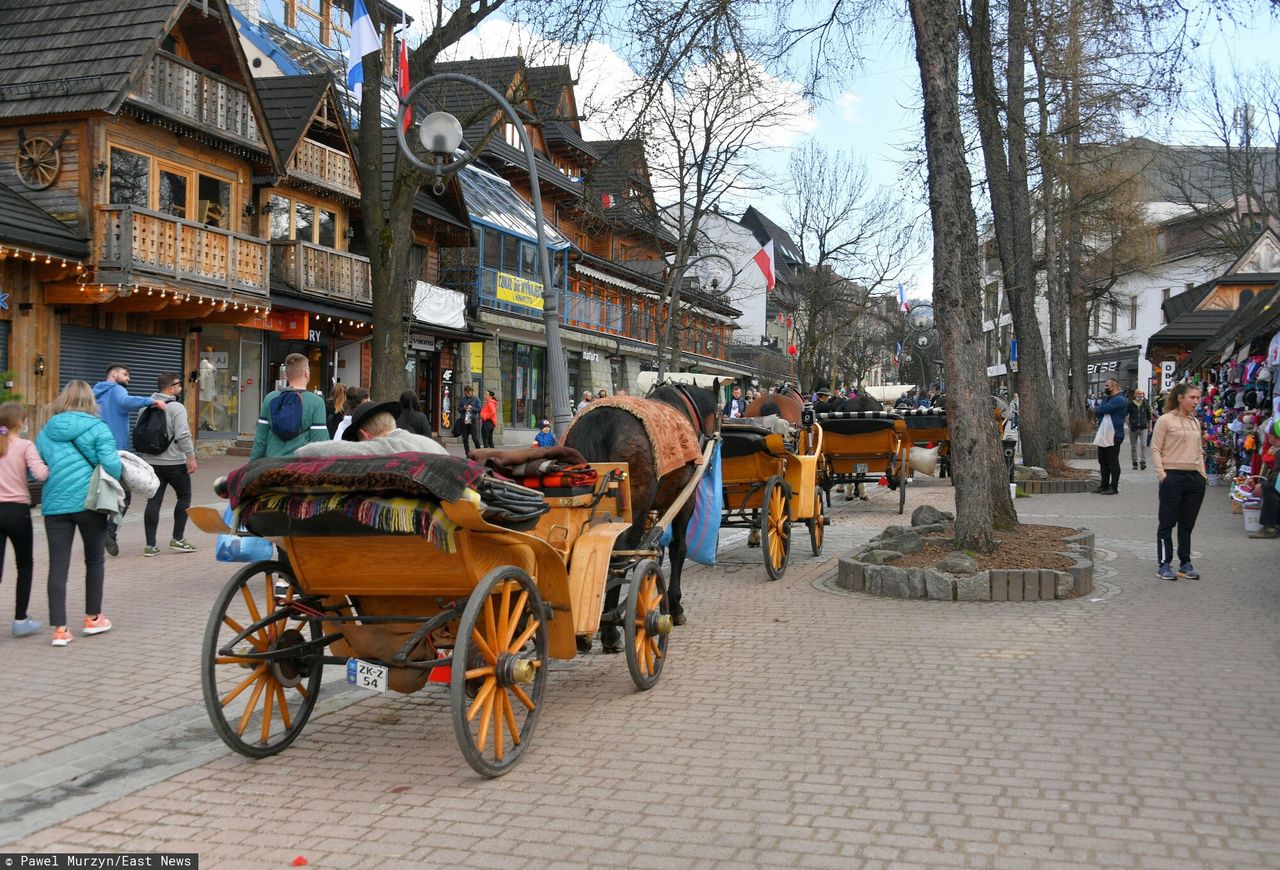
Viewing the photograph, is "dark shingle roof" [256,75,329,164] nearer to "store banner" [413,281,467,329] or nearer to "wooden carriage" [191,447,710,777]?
"store banner" [413,281,467,329]

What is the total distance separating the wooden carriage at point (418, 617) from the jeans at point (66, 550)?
7.80 feet

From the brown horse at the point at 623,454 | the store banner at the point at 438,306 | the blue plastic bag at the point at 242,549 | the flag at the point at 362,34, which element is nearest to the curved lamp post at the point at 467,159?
the flag at the point at 362,34

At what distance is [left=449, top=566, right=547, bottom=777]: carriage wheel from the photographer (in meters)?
4.25

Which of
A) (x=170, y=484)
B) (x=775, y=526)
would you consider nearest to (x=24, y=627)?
(x=170, y=484)

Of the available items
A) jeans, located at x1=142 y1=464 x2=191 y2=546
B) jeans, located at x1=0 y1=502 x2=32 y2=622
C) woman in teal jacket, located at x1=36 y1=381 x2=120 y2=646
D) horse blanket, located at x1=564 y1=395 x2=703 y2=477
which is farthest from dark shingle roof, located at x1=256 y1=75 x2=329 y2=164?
horse blanket, located at x1=564 y1=395 x2=703 y2=477

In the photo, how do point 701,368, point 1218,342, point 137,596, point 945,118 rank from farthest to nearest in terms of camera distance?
point 701,368 → point 1218,342 → point 945,118 → point 137,596

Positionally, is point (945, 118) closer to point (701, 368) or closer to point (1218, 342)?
point (1218, 342)

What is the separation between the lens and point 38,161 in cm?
1983

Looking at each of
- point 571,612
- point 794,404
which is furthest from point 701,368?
point 571,612

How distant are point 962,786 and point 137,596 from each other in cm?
697

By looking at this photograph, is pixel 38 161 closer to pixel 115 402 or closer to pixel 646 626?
pixel 115 402

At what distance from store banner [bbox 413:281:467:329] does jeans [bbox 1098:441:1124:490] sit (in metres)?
17.4

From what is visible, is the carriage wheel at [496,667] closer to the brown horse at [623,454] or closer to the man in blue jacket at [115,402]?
the brown horse at [623,454]

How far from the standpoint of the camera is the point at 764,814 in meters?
4.10
